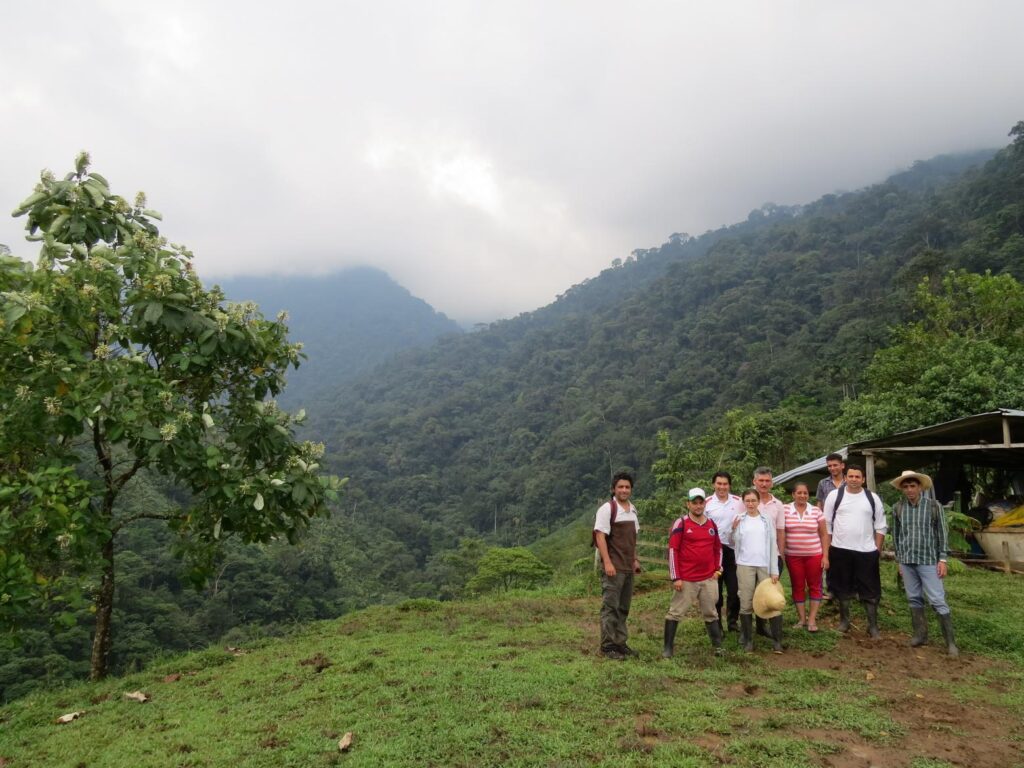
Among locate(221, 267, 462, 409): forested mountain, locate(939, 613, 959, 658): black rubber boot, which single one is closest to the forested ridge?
locate(939, 613, 959, 658): black rubber boot

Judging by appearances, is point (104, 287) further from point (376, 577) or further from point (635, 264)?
point (635, 264)

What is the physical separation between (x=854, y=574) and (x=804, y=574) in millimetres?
477

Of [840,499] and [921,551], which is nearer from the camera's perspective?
[921,551]

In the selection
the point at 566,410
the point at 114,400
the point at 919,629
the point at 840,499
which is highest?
the point at 566,410

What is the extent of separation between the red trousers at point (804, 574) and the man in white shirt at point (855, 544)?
225mm

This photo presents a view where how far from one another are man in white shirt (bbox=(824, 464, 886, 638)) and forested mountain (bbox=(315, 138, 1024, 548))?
34.7 m

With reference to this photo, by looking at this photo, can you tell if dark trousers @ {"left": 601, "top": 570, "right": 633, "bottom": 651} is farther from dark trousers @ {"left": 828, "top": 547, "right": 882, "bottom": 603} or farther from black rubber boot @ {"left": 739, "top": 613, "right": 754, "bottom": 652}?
dark trousers @ {"left": 828, "top": 547, "right": 882, "bottom": 603}

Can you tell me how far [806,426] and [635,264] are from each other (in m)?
108

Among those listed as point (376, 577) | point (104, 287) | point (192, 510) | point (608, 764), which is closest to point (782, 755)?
point (608, 764)

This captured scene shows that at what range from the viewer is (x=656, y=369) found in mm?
66938

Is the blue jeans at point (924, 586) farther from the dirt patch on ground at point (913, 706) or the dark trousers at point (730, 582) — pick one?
the dark trousers at point (730, 582)

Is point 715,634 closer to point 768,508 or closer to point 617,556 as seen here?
point 617,556

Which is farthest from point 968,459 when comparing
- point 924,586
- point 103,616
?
point 103,616

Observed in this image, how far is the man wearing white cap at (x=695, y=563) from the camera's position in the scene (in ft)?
18.0
